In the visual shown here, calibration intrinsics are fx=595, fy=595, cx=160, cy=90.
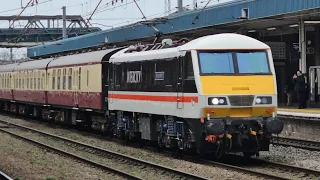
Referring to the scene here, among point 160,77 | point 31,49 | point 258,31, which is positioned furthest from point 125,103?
point 31,49

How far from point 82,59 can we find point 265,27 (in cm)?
939

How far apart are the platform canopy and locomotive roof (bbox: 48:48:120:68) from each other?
190 inches

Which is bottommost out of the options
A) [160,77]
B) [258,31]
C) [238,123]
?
[238,123]

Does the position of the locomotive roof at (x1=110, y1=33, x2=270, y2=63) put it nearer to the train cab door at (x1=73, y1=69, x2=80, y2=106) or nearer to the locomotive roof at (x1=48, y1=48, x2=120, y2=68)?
the locomotive roof at (x1=48, y1=48, x2=120, y2=68)

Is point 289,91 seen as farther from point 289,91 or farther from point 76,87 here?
point 76,87

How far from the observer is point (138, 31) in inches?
1286

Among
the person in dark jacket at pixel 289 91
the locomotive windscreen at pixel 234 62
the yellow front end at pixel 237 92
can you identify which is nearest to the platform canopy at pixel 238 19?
the person in dark jacket at pixel 289 91

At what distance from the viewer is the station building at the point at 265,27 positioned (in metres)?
22.8

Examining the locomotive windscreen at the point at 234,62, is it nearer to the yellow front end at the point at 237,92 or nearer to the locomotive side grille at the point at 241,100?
the yellow front end at the point at 237,92

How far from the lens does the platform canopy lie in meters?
22.1

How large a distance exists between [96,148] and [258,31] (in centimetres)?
1475

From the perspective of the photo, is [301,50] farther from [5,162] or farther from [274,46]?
[5,162]

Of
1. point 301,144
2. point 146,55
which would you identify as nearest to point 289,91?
point 301,144

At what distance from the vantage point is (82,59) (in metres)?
23.1
